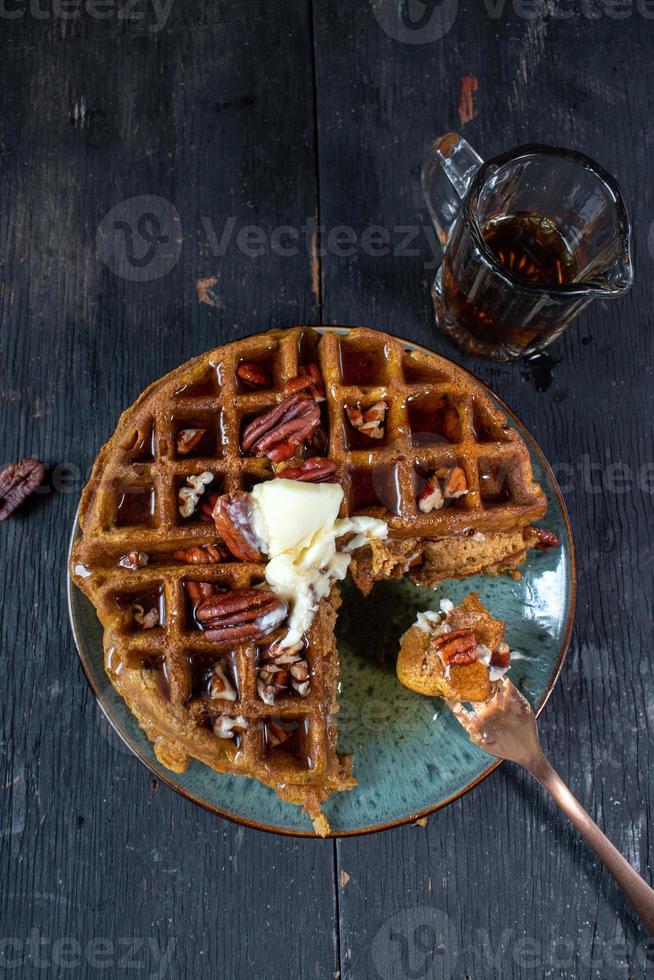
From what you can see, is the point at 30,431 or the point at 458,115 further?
the point at 458,115

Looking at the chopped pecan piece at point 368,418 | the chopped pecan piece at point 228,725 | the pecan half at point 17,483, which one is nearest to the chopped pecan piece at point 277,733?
the chopped pecan piece at point 228,725

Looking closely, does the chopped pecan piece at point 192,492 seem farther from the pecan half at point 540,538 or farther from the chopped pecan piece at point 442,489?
the pecan half at point 540,538

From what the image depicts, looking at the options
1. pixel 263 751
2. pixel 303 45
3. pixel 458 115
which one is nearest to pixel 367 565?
pixel 263 751

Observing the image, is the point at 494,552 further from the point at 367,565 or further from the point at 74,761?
the point at 74,761

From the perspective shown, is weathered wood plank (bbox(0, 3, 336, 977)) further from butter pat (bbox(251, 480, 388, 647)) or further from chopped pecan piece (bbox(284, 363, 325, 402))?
butter pat (bbox(251, 480, 388, 647))

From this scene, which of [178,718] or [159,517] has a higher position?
[159,517]

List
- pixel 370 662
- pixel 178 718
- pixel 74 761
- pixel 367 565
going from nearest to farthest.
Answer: pixel 178 718 < pixel 367 565 < pixel 370 662 < pixel 74 761

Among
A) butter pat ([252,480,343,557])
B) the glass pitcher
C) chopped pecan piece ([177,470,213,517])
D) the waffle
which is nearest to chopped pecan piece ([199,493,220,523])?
chopped pecan piece ([177,470,213,517])
